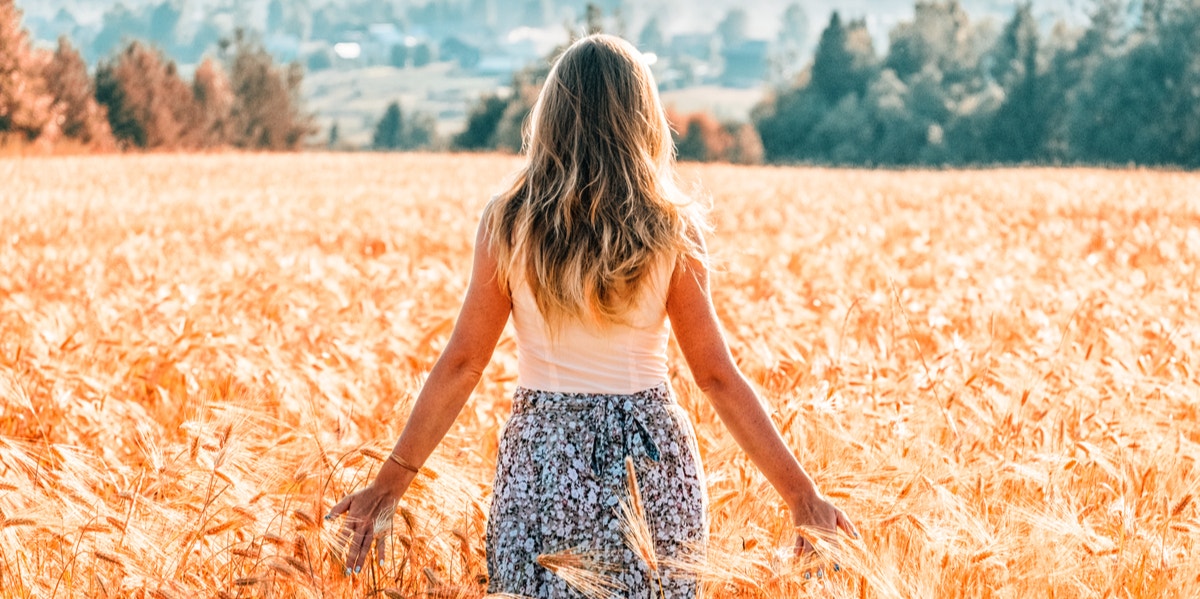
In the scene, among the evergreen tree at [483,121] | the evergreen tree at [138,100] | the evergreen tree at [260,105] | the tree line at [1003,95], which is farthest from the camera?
the evergreen tree at [483,121]

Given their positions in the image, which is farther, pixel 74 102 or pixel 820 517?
pixel 74 102

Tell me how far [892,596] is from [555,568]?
61 cm

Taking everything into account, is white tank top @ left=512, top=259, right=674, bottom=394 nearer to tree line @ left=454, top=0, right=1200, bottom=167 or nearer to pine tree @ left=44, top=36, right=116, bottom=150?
pine tree @ left=44, top=36, right=116, bottom=150

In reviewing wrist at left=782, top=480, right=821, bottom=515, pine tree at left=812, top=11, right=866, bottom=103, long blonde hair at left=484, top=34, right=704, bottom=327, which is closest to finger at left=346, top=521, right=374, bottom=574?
long blonde hair at left=484, top=34, right=704, bottom=327

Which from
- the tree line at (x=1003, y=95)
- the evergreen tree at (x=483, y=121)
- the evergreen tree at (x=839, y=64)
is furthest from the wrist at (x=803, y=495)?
the evergreen tree at (x=839, y=64)

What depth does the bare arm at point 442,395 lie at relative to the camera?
2408 mm

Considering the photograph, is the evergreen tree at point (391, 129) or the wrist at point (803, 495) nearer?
the wrist at point (803, 495)

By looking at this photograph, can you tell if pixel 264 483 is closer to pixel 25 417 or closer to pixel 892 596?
pixel 892 596

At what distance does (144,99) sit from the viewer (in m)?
46.8

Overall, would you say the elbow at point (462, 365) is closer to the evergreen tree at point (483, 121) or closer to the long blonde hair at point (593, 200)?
the long blonde hair at point (593, 200)

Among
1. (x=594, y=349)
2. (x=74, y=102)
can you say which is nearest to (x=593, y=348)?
(x=594, y=349)

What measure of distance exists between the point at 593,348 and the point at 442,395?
12.8 inches

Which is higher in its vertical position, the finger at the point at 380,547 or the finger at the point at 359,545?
the finger at the point at 359,545

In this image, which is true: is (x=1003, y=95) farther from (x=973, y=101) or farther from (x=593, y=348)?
(x=593, y=348)
